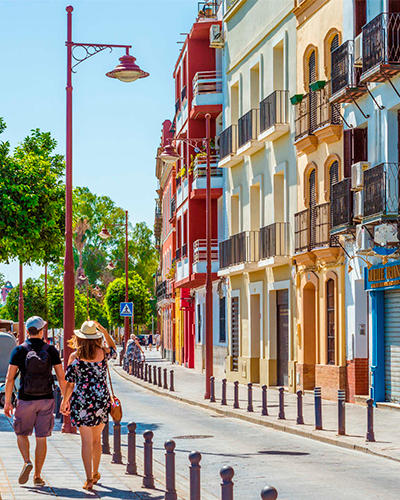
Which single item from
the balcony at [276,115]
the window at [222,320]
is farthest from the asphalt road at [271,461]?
the window at [222,320]

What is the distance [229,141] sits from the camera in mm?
34312

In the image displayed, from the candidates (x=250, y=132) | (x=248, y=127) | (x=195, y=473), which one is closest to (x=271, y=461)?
(x=195, y=473)

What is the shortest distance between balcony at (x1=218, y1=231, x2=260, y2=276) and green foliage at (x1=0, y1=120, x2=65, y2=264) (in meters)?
10.9

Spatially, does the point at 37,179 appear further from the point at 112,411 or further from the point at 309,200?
A: the point at 112,411

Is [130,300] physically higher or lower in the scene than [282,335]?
higher

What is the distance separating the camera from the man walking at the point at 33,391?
34.5 ft

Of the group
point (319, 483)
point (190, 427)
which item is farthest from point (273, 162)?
point (319, 483)

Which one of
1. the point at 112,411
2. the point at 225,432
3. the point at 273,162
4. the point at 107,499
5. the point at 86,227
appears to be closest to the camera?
the point at 107,499

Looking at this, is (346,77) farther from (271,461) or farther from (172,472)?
(172,472)

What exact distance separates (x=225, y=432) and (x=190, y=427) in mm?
1114

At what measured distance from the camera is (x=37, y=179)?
20.8 m

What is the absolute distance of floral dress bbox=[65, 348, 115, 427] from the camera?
10.2 metres

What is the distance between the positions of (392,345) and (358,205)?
3.45 metres

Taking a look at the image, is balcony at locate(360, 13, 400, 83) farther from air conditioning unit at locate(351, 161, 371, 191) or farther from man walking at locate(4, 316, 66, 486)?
man walking at locate(4, 316, 66, 486)
